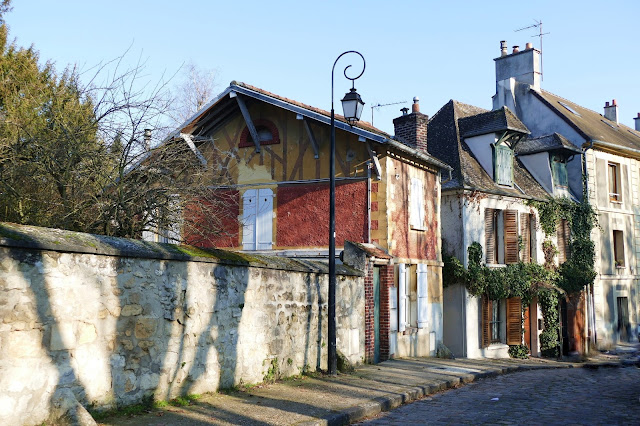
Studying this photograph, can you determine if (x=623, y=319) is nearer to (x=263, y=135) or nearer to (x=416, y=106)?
(x=416, y=106)

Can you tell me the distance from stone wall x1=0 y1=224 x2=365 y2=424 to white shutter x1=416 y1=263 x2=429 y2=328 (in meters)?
5.98

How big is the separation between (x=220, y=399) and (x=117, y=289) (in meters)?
2.06

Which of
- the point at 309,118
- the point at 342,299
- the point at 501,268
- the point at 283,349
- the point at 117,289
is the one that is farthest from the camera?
the point at 501,268

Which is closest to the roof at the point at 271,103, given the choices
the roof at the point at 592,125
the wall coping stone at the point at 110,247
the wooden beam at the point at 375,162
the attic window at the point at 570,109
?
the wooden beam at the point at 375,162

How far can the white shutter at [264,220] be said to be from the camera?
15469 mm

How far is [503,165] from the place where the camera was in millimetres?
20094

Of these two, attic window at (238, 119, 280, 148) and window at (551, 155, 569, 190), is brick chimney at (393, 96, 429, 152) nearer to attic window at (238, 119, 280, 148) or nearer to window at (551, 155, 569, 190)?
attic window at (238, 119, 280, 148)

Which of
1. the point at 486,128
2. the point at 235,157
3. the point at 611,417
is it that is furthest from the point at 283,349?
the point at 486,128

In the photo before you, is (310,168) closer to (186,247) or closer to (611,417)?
(186,247)

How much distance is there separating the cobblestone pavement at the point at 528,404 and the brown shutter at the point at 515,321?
6485 mm

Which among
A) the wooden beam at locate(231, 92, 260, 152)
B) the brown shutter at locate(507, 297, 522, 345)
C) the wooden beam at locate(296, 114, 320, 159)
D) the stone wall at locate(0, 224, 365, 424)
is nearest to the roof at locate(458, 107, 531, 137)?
the brown shutter at locate(507, 297, 522, 345)

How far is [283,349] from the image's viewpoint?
9.71 meters

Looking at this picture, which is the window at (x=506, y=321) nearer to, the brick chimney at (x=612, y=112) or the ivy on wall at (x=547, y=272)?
the ivy on wall at (x=547, y=272)

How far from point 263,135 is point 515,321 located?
31.2 ft
